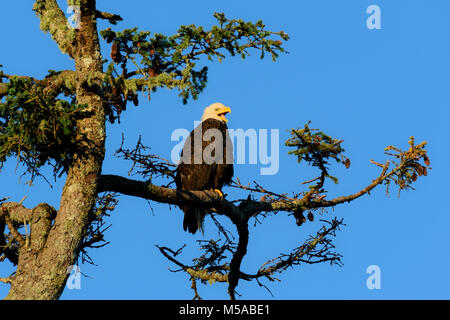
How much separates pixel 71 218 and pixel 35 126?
1.06 metres

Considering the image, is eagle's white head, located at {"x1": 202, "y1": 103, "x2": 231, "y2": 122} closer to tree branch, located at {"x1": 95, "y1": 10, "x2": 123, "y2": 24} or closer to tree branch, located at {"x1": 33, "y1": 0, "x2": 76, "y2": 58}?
tree branch, located at {"x1": 95, "y1": 10, "x2": 123, "y2": 24}

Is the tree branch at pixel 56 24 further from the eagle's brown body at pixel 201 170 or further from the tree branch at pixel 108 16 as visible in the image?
the eagle's brown body at pixel 201 170

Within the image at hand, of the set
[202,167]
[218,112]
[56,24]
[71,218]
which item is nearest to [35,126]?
[71,218]

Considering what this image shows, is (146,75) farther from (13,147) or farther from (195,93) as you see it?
(13,147)

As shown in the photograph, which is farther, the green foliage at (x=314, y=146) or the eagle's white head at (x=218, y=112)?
the eagle's white head at (x=218, y=112)

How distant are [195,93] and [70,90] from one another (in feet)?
4.65

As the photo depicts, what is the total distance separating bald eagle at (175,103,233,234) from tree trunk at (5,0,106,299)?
2120mm

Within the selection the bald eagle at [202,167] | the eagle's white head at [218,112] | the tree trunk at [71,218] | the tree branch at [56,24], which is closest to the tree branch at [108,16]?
the tree branch at [56,24]

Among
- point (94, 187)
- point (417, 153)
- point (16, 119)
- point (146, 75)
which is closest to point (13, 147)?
point (16, 119)

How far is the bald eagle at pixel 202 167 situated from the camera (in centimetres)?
823

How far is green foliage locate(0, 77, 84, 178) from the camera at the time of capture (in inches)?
216

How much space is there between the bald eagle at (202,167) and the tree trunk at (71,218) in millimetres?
2120

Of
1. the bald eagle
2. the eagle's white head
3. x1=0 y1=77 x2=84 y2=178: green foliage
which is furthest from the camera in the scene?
the eagle's white head

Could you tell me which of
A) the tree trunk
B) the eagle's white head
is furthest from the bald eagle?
the tree trunk
